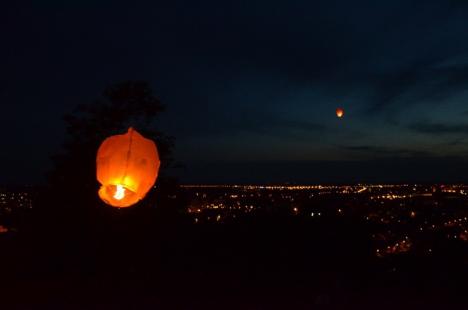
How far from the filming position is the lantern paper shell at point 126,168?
4.02 metres

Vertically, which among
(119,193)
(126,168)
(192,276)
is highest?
(126,168)

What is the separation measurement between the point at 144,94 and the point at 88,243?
2518mm

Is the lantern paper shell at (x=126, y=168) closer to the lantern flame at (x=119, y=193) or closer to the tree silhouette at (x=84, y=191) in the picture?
the lantern flame at (x=119, y=193)

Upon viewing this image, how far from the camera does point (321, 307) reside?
6.30 metres

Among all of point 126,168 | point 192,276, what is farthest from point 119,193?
point 192,276

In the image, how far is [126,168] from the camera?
4.01 meters

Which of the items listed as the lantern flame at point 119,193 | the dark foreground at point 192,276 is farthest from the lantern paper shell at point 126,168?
the dark foreground at point 192,276

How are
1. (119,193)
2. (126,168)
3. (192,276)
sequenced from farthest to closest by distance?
(192,276), (119,193), (126,168)

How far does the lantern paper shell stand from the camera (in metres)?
4.02

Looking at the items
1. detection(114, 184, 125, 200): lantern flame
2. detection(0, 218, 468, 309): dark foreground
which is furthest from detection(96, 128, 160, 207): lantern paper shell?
detection(0, 218, 468, 309): dark foreground

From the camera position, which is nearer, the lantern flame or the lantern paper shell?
the lantern paper shell

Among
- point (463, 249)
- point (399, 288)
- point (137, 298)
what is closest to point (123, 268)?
point (137, 298)

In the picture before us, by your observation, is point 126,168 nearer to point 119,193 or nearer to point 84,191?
point 119,193

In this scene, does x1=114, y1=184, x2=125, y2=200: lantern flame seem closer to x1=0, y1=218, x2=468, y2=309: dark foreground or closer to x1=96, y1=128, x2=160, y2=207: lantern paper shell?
x1=96, y1=128, x2=160, y2=207: lantern paper shell
